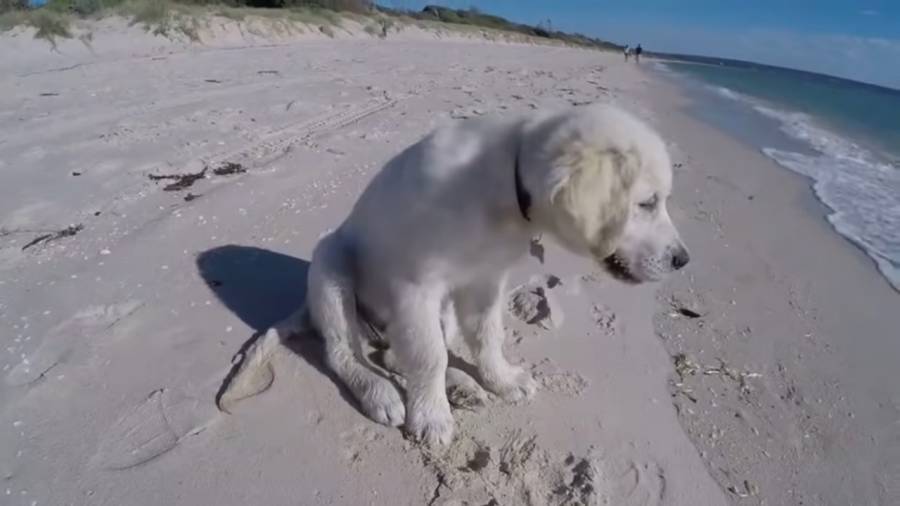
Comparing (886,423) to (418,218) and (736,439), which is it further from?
(418,218)

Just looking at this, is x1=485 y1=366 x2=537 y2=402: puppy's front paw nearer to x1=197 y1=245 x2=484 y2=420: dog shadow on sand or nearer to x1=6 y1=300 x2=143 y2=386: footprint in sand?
x1=197 y1=245 x2=484 y2=420: dog shadow on sand

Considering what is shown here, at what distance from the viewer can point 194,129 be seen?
264 inches

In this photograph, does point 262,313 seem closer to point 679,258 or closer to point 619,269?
point 619,269

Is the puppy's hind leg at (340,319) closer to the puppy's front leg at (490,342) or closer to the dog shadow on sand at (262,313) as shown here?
the dog shadow on sand at (262,313)

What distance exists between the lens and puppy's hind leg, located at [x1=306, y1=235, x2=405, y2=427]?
107 inches

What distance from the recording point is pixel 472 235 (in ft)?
7.45

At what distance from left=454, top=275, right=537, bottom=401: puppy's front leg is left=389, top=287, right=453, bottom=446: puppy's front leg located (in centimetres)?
31

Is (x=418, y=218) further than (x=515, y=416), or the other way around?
(x=515, y=416)

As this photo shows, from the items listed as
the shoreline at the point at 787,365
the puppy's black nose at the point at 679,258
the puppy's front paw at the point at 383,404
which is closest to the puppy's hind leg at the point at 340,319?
the puppy's front paw at the point at 383,404

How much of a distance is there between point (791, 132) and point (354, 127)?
9915mm

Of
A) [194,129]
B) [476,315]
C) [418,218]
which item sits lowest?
[194,129]

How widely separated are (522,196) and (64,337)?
7.61 ft

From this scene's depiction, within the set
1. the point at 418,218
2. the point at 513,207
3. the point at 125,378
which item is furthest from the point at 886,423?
the point at 125,378

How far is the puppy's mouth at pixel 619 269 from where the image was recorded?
2311 mm
